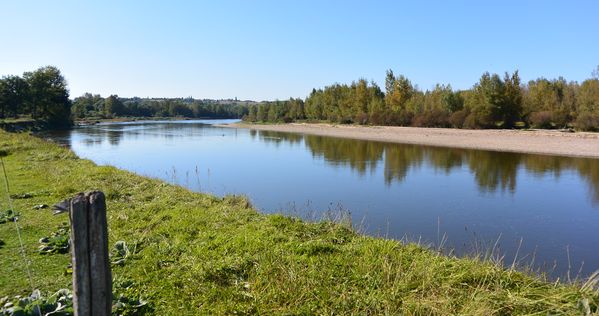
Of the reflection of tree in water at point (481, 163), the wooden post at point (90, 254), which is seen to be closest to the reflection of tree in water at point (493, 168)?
the reflection of tree in water at point (481, 163)

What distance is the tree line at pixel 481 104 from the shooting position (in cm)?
5044

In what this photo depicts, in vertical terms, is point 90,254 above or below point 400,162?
above

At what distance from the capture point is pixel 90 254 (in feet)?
8.68

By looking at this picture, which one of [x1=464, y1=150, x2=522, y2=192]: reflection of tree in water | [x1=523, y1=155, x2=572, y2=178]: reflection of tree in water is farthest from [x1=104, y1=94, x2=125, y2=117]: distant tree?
[x1=523, y1=155, x2=572, y2=178]: reflection of tree in water

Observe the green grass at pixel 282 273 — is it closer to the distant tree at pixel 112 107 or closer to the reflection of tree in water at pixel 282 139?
the reflection of tree in water at pixel 282 139

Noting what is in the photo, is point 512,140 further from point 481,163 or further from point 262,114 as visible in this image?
point 262,114

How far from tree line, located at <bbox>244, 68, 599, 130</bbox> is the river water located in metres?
23.9

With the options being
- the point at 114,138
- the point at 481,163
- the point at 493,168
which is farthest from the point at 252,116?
the point at 493,168

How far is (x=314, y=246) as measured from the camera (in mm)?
6488

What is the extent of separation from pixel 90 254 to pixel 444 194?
16321 millimetres

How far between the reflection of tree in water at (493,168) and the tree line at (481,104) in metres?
20.2

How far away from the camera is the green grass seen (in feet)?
15.3

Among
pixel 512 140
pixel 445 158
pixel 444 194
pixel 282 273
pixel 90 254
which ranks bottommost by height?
pixel 444 194

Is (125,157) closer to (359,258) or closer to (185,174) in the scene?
(185,174)
